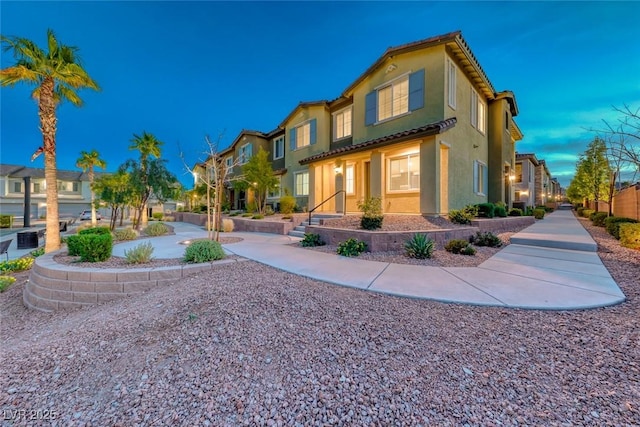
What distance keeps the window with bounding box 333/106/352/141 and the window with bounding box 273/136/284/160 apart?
6401 millimetres

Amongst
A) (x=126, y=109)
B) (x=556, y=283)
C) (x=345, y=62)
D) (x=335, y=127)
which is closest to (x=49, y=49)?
(x=335, y=127)

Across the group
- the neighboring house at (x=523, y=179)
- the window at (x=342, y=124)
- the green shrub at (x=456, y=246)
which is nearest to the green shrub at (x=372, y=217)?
the green shrub at (x=456, y=246)

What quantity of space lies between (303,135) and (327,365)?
55.9 feet

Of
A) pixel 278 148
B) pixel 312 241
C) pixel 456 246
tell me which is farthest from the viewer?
pixel 278 148

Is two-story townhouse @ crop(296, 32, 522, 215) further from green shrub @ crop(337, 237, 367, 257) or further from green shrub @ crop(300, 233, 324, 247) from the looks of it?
green shrub @ crop(337, 237, 367, 257)

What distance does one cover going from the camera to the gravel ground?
6.55ft

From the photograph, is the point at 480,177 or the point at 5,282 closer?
the point at 5,282

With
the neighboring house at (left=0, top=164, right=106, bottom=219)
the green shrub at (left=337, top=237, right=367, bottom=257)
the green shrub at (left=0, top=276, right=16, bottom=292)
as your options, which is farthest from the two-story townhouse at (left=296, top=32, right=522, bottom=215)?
the neighboring house at (left=0, top=164, right=106, bottom=219)

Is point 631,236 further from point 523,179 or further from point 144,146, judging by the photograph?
point 523,179

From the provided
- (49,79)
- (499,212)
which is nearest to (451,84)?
(499,212)

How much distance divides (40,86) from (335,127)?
13.1m

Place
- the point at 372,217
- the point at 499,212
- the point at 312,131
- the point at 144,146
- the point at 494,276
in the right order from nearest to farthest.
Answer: the point at 494,276, the point at 372,217, the point at 499,212, the point at 144,146, the point at 312,131

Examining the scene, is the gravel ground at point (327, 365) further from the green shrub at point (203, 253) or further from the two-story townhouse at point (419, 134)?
the two-story townhouse at point (419, 134)

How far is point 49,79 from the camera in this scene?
29.2 feet
